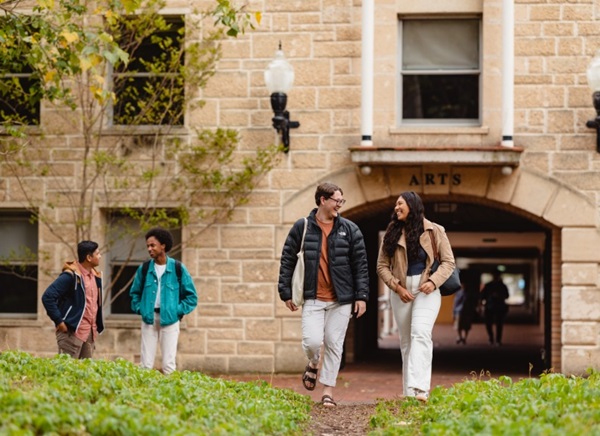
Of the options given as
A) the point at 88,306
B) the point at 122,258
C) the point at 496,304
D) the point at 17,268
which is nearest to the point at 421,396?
the point at 88,306

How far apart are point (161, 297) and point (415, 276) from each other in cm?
266

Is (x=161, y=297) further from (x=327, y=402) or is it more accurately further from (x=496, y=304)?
(x=496, y=304)

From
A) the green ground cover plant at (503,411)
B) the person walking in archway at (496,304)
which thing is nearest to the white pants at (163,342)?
the green ground cover plant at (503,411)

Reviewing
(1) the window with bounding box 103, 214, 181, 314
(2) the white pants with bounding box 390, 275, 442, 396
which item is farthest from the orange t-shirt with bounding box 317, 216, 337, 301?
(1) the window with bounding box 103, 214, 181, 314

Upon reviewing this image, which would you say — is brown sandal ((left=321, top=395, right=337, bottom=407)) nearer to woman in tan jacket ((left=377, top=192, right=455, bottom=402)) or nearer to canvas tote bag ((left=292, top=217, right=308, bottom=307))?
woman in tan jacket ((left=377, top=192, right=455, bottom=402))

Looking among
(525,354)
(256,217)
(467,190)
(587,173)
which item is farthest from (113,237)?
(525,354)

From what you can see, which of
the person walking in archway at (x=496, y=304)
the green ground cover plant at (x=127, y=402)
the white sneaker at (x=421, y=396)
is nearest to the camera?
the green ground cover plant at (x=127, y=402)

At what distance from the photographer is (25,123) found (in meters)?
16.3

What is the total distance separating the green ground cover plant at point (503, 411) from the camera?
7.20 metres

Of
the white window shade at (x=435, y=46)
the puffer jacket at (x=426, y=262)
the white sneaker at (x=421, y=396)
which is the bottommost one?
the white sneaker at (x=421, y=396)

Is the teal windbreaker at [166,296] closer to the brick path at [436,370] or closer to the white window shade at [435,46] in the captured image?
the brick path at [436,370]

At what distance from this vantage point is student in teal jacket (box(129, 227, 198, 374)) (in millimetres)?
11781

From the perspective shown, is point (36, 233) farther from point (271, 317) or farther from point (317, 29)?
point (317, 29)

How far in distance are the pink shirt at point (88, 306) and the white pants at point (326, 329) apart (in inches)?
86.0
